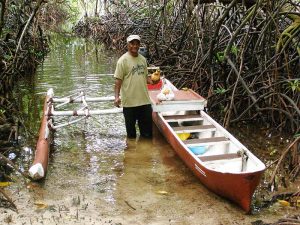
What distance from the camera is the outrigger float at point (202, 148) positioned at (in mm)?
4289

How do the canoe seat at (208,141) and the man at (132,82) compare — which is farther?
the man at (132,82)

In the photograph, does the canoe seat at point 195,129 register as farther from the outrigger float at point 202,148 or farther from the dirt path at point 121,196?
the dirt path at point 121,196

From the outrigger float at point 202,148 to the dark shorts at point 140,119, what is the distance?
135mm

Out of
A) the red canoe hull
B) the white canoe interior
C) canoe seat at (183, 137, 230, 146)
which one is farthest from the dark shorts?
the red canoe hull

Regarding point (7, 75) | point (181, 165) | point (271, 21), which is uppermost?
point (271, 21)

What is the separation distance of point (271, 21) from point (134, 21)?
11.2m

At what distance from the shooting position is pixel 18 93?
9.65m

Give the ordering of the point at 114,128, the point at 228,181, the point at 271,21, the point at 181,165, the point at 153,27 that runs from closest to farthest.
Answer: the point at 228,181 → the point at 181,165 → the point at 271,21 → the point at 114,128 → the point at 153,27

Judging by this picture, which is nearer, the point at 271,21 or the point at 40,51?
the point at 271,21

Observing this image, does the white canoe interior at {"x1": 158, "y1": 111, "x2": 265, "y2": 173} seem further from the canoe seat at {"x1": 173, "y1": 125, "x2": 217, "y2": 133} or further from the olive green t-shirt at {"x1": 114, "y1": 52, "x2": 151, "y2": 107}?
the olive green t-shirt at {"x1": 114, "y1": 52, "x2": 151, "y2": 107}

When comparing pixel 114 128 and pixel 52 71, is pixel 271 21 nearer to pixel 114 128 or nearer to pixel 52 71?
pixel 114 128

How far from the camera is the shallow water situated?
13.9 ft

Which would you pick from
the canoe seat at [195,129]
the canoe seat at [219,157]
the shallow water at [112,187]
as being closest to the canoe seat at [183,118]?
the canoe seat at [195,129]

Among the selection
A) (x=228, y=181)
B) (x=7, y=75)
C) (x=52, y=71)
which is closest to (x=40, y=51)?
(x=52, y=71)
